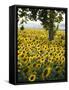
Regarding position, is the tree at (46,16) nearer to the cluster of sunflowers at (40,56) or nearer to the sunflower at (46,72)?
the cluster of sunflowers at (40,56)

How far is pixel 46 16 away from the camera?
4531mm

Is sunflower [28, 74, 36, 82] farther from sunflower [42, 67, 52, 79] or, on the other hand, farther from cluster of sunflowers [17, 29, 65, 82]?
sunflower [42, 67, 52, 79]

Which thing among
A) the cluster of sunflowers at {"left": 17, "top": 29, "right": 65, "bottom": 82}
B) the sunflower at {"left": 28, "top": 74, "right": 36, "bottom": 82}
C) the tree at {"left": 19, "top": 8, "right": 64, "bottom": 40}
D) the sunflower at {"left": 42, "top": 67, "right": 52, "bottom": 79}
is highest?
the tree at {"left": 19, "top": 8, "right": 64, "bottom": 40}

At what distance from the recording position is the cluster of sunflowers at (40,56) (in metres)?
4.41

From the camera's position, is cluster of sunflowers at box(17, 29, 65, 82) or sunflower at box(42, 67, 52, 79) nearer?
cluster of sunflowers at box(17, 29, 65, 82)

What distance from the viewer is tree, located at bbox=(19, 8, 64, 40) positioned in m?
4.44

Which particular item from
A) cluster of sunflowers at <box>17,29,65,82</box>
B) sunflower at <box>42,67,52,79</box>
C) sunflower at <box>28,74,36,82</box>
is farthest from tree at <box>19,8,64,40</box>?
sunflower at <box>28,74,36,82</box>

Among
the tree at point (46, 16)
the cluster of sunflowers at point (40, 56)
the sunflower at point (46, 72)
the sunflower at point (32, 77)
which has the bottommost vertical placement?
the sunflower at point (32, 77)

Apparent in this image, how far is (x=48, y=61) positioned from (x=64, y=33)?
424mm

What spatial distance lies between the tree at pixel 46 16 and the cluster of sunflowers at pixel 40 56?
76mm

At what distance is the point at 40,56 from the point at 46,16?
0.51 metres

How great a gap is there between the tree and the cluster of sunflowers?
76mm

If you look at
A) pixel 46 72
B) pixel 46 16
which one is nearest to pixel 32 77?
pixel 46 72

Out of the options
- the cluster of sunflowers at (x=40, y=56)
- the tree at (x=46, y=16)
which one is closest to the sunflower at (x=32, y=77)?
the cluster of sunflowers at (x=40, y=56)
